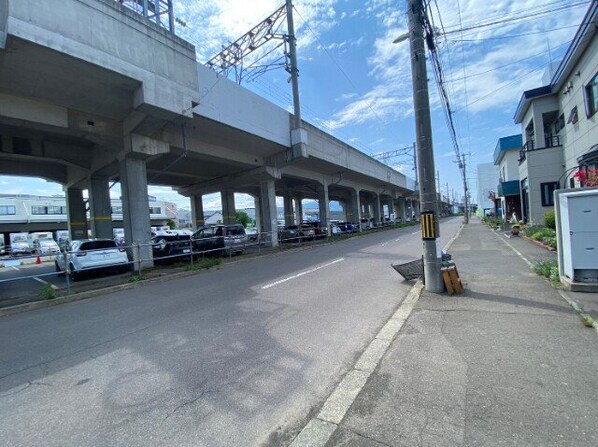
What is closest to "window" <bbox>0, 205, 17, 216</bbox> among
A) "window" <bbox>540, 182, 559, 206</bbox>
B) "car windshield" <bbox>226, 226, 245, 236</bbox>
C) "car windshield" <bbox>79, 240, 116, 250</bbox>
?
"car windshield" <bbox>79, 240, 116, 250</bbox>

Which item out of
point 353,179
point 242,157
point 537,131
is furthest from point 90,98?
point 353,179

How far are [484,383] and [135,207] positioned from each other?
601 inches

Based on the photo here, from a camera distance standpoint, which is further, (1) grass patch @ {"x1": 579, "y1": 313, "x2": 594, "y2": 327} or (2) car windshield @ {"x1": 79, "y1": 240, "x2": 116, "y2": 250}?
(2) car windshield @ {"x1": 79, "y1": 240, "x2": 116, "y2": 250}

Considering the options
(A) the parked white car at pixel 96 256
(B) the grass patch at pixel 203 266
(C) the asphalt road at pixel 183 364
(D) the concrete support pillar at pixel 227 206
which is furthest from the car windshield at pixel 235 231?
(D) the concrete support pillar at pixel 227 206

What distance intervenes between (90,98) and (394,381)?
1423 cm

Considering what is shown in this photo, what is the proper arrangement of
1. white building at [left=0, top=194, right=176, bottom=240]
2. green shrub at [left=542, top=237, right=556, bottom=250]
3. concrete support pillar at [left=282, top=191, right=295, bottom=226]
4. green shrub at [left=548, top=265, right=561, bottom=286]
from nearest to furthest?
green shrub at [left=548, top=265, right=561, bottom=286] → green shrub at [left=542, top=237, right=556, bottom=250] → concrete support pillar at [left=282, top=191, right=295, bottom=226] → white building at [left=0, top=194, right=176, bottom=240]

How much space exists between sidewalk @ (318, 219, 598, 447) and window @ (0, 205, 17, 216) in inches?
2428

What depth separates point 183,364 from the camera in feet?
13.6

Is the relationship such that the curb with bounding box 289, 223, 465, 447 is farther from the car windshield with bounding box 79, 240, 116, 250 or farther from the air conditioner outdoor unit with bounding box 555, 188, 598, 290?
the car windshield with bounding box 79, 240, 116, 250

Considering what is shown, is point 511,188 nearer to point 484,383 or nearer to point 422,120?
point 422,120

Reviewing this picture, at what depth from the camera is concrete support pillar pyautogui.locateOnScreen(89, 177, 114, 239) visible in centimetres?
1884

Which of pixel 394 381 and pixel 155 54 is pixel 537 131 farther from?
pixel 394 381

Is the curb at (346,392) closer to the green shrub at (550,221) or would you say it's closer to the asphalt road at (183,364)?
the asphalt road at (183,364)

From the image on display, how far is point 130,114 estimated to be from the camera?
14078mm
